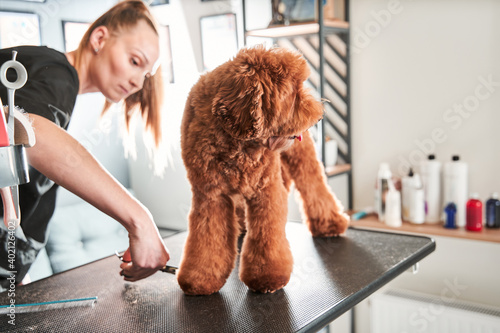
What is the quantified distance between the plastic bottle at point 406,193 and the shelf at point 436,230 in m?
0.05

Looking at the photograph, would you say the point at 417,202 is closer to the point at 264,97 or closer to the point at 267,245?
the point at 267,245

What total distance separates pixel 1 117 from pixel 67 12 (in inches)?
24.2

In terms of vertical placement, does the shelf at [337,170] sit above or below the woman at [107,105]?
below

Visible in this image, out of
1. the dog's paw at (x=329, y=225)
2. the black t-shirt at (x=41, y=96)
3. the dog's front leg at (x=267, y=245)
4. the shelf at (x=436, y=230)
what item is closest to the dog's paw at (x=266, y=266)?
the dog's front leg at (x=267, y=245)

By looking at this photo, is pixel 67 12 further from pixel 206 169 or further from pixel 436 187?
pixel 436 187

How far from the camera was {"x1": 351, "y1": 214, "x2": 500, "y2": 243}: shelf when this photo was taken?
186cm

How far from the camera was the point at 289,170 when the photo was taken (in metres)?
1.14

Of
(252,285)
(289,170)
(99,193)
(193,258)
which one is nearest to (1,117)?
(99,193)

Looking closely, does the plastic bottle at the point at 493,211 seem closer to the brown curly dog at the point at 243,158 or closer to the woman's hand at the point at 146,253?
the brown curly dog at the point at 243,158

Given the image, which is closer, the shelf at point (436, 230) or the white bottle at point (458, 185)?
the shelf at point (436, 230)

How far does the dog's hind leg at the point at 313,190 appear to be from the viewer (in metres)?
1.12

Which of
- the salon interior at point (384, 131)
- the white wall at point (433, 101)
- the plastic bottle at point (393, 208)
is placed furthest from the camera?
the plastic bottle at point (393, 208)

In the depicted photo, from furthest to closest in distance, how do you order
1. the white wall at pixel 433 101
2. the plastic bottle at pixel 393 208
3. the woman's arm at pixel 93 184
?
the plastic bottle at pixel 393 208 < the white wall at pixel 433 101 < the woman's arm at pixel 93 184

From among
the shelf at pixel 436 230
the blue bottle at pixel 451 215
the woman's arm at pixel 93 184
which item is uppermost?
the woman's arm at pixel 93 184
